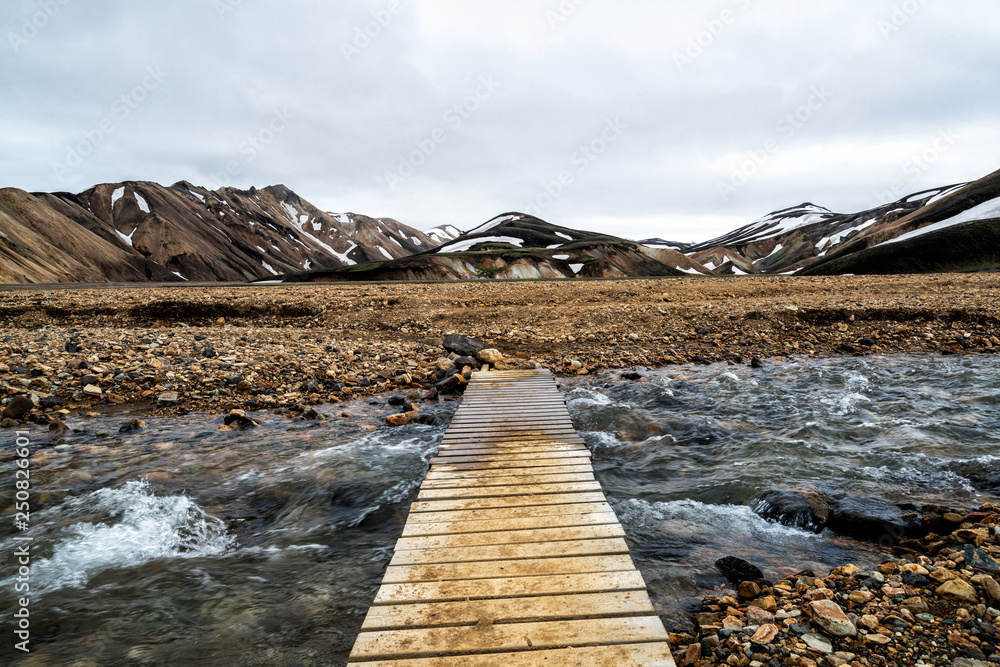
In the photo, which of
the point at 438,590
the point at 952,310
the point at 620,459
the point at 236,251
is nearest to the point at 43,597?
the point at 438,590

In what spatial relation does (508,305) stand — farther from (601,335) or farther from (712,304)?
(712,304)

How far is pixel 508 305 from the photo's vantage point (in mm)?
22938

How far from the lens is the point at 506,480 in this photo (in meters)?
5.93

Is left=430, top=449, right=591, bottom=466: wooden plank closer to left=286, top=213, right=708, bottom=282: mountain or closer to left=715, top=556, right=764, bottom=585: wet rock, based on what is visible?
left=715, top=556, right=764, bottom=585: wet rock

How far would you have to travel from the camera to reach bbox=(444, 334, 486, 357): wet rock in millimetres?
14055

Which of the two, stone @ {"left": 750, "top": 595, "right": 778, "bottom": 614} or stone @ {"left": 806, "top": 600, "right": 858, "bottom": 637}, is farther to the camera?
stone @ {"left": 750, "top": 595, "right": 778, "bottom": 614}

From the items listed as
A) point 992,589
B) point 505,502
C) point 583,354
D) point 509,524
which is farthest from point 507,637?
point 583,354

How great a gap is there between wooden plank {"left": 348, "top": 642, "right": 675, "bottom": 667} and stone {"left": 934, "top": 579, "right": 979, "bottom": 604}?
7.83ft

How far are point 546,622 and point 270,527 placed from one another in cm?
405

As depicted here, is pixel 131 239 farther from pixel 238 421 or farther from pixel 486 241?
pixel 238 421

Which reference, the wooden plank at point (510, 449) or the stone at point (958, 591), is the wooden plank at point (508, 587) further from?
the wooden plank at point (510, 449)

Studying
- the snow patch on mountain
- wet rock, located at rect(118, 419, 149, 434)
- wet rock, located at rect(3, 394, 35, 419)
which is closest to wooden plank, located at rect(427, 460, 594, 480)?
wet rock, located at rect(118, 419, 149, 434)

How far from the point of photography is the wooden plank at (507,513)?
4957 millimetres

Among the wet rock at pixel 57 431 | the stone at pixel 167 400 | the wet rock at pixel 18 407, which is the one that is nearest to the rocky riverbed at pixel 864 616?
the wet rock at pixel 57 431
